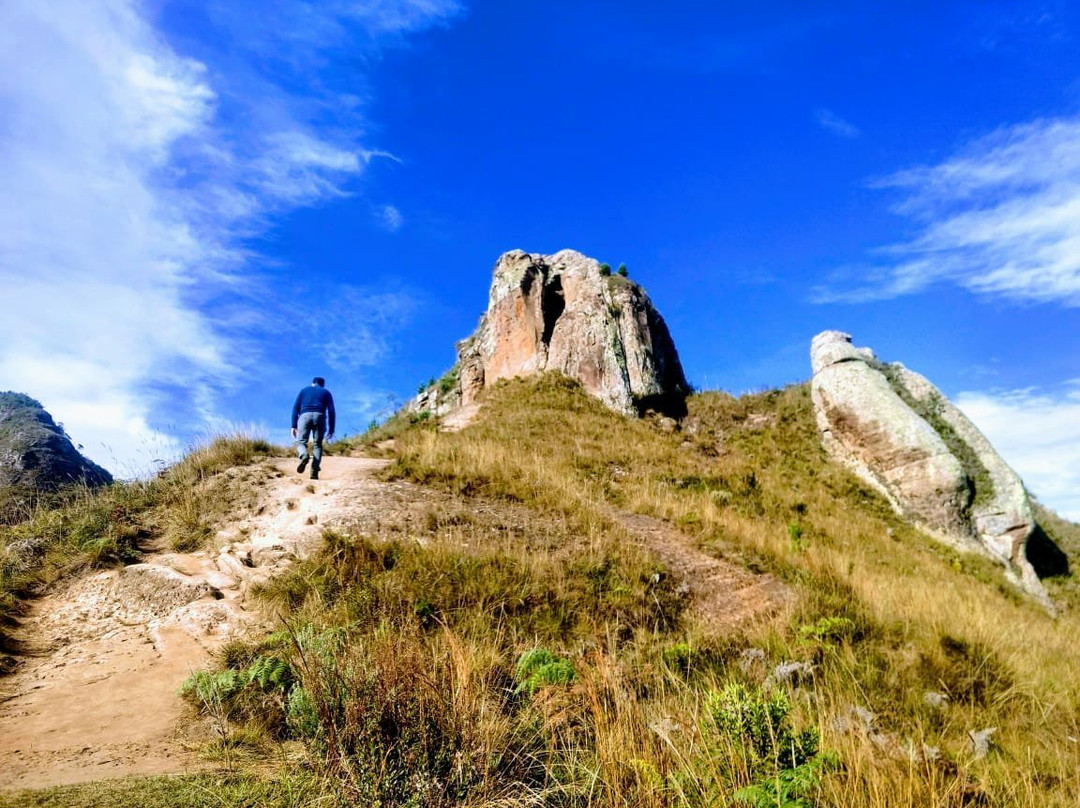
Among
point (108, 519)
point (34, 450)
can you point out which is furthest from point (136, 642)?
point (34, 450)

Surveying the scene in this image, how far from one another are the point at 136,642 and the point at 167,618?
0.46 meters

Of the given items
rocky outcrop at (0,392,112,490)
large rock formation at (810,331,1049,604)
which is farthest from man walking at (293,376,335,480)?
rocky outcrop at (0,392,112,490)

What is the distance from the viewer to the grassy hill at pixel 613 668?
3.04 meters

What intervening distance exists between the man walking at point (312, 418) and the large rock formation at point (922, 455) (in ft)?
55.6

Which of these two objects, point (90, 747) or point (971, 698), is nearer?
point (90, 747)

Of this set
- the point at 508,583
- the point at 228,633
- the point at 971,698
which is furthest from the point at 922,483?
the point at 228,633

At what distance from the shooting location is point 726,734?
10.1 feet

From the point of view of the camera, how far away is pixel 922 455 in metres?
17.2

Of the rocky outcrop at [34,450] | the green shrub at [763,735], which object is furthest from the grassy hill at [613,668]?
the rocky outcrop at [34,450]

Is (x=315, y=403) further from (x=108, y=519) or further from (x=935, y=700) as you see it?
(x=935, y=700)

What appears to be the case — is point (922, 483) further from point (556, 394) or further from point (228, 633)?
point (228, 633)

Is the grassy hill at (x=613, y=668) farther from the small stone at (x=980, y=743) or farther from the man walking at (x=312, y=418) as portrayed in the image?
the man walking at (x=312, y=418)

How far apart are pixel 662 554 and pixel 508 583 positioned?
3500 millimetres

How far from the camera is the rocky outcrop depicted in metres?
32.1
